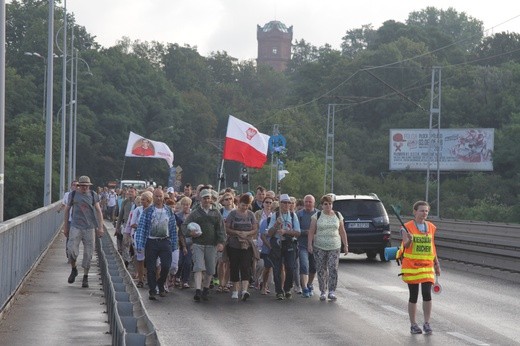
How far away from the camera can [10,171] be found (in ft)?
290

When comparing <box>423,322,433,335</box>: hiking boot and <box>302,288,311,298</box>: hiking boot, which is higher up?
<box>423,322,433,335</box>: hiking boot

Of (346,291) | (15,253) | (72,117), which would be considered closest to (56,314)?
(15,253)

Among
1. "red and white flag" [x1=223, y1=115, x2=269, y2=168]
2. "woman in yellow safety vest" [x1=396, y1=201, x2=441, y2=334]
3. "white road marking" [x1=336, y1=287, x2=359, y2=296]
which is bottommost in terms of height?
"white road marking" [x1=336, y1=287, x2=359, y2=296]

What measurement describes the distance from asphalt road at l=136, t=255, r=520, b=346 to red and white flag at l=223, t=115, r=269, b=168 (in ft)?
33.8

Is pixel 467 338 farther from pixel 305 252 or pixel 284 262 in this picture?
pixel 305 252

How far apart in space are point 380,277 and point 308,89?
116 metres

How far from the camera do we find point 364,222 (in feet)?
106

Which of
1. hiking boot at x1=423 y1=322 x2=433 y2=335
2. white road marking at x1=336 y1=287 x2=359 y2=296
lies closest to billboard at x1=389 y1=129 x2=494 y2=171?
white road marking at x1=336 y1=287 x2=359 y2=296

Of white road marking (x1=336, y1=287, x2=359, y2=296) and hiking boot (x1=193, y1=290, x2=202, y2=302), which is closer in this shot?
hiking boot (x1=193, y1=290, x2=202, y2=302)

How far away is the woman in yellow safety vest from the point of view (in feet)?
53.7

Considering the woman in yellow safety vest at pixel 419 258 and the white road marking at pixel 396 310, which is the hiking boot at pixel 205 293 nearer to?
the white road marking at pixel 396 310

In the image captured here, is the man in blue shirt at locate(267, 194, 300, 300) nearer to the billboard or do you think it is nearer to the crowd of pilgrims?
the crowd of pilgrims

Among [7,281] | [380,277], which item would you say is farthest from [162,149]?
[7,281]

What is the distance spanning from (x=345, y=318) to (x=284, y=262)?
4.04 metres
